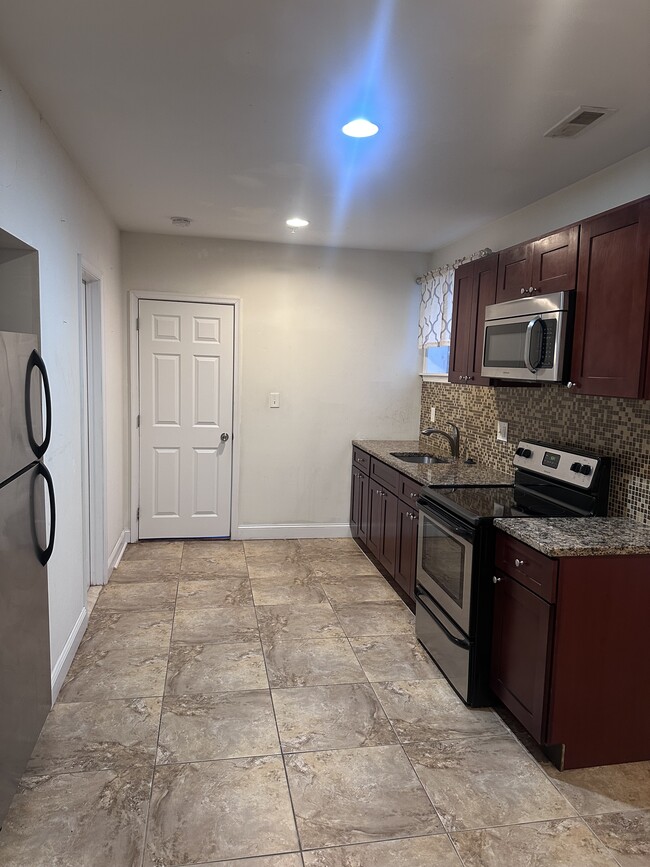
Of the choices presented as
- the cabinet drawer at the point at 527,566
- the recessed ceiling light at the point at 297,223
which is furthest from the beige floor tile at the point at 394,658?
the recessed ceiling light at the point at 297,223

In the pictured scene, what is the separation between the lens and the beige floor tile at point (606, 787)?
6.54 ft

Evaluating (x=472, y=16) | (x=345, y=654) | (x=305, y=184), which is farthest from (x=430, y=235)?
(x=345, y=654)

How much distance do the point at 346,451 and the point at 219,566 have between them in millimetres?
1467

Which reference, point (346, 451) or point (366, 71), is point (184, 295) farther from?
point (366, 71)

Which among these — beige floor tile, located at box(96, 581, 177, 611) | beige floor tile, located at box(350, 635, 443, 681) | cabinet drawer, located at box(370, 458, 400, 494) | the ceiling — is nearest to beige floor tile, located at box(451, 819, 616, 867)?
beige floor tile, located at box(350, 635, 443, 681)

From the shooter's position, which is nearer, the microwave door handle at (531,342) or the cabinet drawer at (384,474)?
the microwave door handle at (531,342)

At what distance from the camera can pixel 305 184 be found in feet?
10.2

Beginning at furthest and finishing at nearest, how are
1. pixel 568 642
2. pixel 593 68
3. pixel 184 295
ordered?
pixel 184 295
pixel 568 642
pixel 593 68

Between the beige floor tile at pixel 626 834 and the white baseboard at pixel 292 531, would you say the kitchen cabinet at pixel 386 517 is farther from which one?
the beige floor tile at pixel 626 834

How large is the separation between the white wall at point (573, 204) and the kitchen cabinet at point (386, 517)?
1.65 m

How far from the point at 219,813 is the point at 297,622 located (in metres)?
1.50

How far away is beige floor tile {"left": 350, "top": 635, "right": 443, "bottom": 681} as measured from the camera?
2850 mm

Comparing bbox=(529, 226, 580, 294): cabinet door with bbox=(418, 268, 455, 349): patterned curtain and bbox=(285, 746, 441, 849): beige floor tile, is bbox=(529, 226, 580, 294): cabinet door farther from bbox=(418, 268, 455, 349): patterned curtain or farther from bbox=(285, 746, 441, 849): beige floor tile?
bbox=(285, 746, 441, 849): beige floor tile

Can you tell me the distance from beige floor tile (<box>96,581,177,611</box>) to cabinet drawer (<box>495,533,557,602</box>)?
84.1 inches
